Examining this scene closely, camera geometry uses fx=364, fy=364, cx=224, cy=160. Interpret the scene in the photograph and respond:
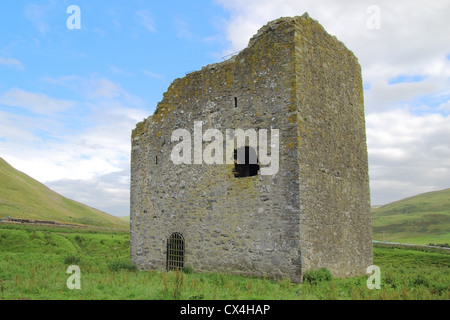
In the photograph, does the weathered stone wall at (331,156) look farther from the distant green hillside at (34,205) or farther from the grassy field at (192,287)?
the distant green hillside at (34,205)

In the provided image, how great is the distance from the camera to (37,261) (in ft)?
51.7

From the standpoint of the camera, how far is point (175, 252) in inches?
534

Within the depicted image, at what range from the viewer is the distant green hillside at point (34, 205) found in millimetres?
65700

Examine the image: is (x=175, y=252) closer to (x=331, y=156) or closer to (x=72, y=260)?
(x=72, y=260)

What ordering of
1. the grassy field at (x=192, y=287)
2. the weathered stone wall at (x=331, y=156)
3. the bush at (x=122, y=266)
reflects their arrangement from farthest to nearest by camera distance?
the bush at (x=122, y=266) < the weathered stone wall at (x=331, y=156) < the grassy field at (x=192, y=287)

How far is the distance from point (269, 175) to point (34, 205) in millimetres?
81092

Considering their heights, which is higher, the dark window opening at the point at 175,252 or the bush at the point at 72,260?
the dark window opening at the point at 175,252

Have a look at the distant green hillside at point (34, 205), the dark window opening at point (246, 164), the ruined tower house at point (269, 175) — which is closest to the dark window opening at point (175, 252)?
the ruined tower house at point (269, 175)

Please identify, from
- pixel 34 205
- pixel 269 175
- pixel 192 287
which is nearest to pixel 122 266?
pixel 192 287

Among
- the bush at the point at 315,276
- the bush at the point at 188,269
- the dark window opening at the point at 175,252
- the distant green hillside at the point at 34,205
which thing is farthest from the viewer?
the distant green hillside at the point at 34,205

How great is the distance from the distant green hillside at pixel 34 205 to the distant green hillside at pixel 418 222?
54.0m

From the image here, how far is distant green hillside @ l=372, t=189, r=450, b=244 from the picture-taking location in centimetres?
6462

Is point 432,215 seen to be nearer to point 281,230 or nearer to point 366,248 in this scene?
point 366,248

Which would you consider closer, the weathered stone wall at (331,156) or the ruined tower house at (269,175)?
the ruined tower house at (269,175)
